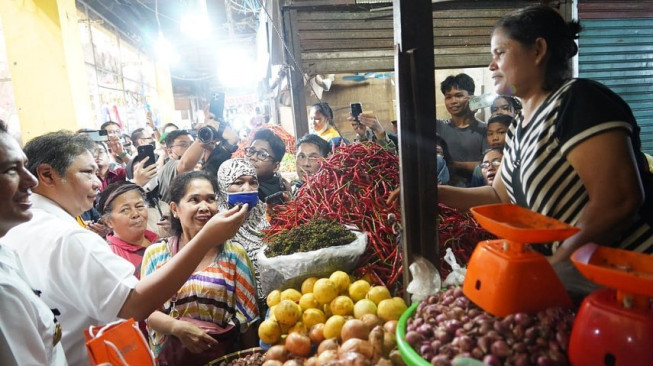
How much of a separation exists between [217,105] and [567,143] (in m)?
4.41

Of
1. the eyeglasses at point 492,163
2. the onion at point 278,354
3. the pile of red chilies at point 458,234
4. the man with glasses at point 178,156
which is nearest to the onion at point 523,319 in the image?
the onion at point 278,354

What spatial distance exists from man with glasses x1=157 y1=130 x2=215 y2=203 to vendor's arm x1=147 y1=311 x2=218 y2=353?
2410mm

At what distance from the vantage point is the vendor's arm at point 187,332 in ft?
7.50

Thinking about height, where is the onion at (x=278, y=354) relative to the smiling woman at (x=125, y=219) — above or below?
below

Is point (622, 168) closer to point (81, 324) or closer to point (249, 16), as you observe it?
point (81, 324)

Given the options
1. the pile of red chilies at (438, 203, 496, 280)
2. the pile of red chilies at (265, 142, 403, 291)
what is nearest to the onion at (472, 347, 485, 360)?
the pile of red chilies at (265, 142, 403, 291)

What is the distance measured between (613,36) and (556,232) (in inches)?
266

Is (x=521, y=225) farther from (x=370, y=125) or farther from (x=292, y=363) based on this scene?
(x=370, y=125)

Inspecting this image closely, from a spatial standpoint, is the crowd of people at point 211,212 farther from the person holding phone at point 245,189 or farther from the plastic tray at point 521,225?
the person holding phone at point 245,189

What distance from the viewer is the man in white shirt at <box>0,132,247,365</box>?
175cm

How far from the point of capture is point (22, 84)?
21.6ft

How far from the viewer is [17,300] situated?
1463 mm

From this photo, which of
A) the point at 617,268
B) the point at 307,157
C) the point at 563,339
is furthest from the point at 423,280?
the point at 307,157

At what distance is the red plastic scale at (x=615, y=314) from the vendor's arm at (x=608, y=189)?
0.37m
